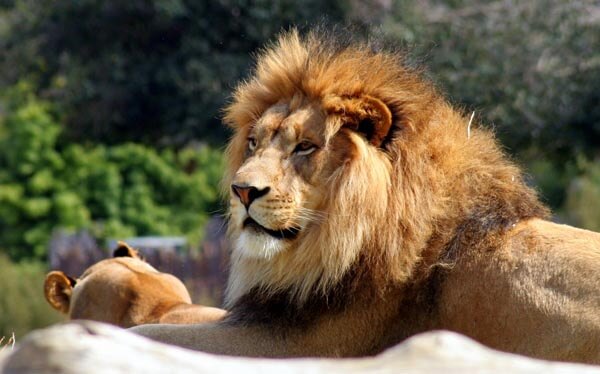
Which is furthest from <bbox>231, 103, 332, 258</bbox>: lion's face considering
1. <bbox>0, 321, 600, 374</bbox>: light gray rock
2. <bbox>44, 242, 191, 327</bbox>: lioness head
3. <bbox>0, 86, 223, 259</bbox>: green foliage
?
<bbox>0, 86, 223, 259</bbox>: green foliage

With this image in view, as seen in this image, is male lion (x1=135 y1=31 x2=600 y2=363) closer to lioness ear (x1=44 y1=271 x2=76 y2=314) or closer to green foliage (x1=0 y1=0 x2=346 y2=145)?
lioness ear (x1=44 y1=271 x2=76 y2=314)

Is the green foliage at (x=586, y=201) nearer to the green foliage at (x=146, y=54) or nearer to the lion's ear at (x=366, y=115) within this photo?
the green foliage at (x=146, y=54)

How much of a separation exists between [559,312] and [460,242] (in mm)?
471

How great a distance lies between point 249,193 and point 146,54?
A: 1093cm

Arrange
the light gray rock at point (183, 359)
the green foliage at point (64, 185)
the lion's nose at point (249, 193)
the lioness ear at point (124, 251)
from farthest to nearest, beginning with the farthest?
1. the green foliage at point (64, 185)
2. the lioness ear at point (124, 251)
3. the lion's nose at point (249, 193)
4. the light gray rock at point (183, 359)

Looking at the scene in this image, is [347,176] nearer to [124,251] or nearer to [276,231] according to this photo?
[276,231]

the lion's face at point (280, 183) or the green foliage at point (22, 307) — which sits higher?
the lion's face at point (280, 183)

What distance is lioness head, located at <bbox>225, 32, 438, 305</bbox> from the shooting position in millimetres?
4375

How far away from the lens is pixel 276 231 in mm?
4395

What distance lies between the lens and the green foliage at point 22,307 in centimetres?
Result: 1309

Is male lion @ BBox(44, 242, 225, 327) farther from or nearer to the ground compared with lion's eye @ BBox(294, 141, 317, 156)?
nearer to the ground

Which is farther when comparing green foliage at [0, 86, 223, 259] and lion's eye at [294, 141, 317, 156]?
→ green foliage at [0, 86, 223, 259]

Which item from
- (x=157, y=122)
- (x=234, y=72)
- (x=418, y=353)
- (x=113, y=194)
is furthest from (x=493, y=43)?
(x=418, y=353)

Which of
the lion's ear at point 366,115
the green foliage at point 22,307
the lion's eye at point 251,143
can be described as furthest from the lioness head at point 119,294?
the green foliage at point 22,307
